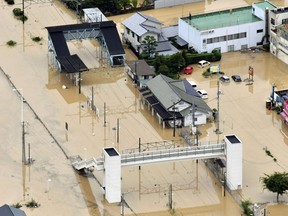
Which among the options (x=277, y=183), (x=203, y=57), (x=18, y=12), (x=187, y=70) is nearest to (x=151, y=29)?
(x=203, y=57)

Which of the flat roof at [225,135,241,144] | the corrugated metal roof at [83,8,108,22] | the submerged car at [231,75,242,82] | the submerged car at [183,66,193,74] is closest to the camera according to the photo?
the flat roof at [225,135,241,144]

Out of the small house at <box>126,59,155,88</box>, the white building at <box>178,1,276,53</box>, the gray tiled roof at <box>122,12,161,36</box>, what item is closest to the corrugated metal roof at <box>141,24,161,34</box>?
the gray tiled roof at <box>122,12,161,36</box>

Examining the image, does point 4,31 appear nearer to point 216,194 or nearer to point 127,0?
point 127,0

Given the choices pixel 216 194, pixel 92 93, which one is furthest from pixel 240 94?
pixel 216 194

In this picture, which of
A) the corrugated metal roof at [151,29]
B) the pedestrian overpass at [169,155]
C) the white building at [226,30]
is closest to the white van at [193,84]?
the white building at [226,30]

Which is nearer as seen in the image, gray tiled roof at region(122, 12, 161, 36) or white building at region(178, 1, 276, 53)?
white building at region(178, 1, 276, 53)

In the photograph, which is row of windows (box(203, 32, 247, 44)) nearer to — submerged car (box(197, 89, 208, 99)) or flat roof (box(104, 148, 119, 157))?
submerged car (box(197, 89, 208, 99))
